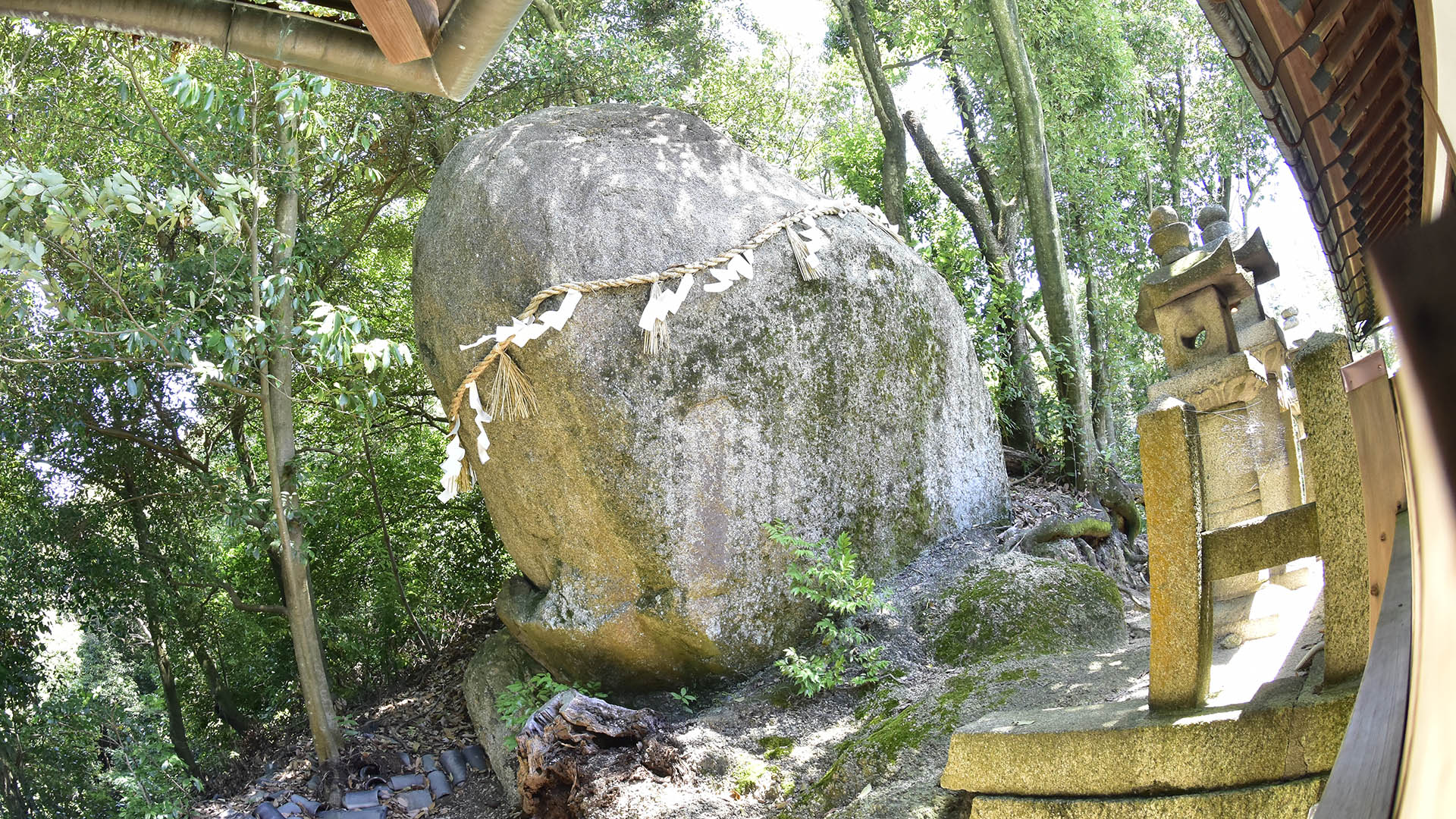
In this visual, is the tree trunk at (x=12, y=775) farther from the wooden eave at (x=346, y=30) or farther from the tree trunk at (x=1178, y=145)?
the tree trunk at (x=1178, y=145)

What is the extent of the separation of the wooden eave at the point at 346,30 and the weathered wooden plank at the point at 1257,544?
2.10 m

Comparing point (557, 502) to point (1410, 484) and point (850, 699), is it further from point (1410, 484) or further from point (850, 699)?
point (1410, 484)

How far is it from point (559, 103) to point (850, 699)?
17.8ft

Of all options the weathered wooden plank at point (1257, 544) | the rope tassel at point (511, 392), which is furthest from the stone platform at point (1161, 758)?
the rope tassel at point (511, 392)

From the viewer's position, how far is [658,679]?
4.86m

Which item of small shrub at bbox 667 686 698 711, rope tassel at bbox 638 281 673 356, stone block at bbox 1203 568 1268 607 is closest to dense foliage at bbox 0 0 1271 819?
small shrub at bbox 667 686 698 711

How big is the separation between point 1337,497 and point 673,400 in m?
2.94

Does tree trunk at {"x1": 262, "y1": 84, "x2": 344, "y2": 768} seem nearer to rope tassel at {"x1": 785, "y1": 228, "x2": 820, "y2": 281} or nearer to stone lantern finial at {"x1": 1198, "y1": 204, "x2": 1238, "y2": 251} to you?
rope tassel at {"x1": 785, "y1": 228, "x2": 820, "y2": 281}

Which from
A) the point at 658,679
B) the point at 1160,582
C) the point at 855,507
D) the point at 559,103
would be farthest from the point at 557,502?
the point at 559,103

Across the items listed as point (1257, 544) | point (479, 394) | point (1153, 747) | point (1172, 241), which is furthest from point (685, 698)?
point (1172, 241)

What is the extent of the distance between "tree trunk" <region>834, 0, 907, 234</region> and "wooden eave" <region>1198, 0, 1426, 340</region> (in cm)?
589

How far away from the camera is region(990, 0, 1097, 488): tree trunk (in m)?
6.42

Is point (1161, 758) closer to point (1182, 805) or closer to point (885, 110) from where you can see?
point (1182, 805)

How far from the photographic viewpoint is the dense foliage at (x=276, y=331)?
530 cm
